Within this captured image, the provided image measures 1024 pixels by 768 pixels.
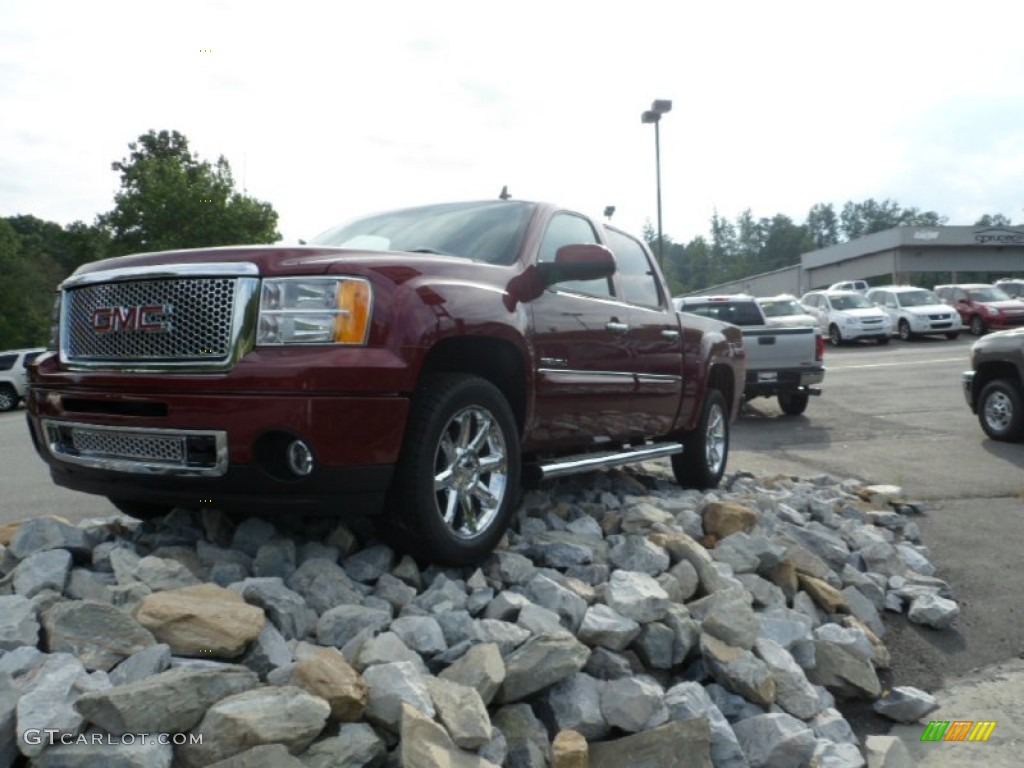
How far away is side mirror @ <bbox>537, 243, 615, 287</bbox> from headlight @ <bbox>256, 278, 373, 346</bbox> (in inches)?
47.5

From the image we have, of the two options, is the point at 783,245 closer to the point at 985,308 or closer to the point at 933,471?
the point at 985,308

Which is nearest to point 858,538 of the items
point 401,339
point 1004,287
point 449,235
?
point 449,235

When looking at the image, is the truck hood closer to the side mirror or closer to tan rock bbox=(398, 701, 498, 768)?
the side mirror

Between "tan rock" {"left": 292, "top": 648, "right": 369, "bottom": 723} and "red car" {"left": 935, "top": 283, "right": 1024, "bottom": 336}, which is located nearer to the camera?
"tan rock" {"left": 292, "top": 648, "right": 369, "bottom": 723}

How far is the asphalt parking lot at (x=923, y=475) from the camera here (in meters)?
4.54

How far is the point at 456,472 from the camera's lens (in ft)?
12.5

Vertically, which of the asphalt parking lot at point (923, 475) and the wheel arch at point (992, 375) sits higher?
the wheel arch at point (992, 375)

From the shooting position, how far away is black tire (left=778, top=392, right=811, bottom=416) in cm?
1335

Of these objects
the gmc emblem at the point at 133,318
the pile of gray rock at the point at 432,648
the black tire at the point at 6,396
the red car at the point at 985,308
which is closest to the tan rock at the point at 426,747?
the pile of gray rock at the point at 432,648

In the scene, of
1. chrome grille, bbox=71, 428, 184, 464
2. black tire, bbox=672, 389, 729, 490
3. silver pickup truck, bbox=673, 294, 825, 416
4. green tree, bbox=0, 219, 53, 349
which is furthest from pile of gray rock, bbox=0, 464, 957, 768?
green tree, bbox=0, 219, 53, 349

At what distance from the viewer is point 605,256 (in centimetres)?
436

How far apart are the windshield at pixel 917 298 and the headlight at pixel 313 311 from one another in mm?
28548

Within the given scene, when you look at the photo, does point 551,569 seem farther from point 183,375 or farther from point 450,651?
point 183,375

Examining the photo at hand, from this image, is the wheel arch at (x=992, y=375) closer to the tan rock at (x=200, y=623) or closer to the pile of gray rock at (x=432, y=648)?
the pile of gray rock at (x=432, y=648)
